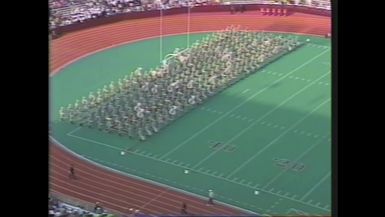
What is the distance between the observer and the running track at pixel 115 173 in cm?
145

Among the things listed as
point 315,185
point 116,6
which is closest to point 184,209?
point 315,185

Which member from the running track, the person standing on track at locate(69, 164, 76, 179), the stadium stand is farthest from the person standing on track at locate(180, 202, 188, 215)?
the stadium stand

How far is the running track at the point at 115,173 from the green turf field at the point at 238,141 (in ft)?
0.07

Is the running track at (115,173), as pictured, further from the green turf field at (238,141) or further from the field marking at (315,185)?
the field marking at (315,185)

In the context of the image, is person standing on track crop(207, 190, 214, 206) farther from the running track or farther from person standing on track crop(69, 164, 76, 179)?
person standing on track crop(69, 164, 76, 179)

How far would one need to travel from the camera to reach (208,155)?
1.54 metres

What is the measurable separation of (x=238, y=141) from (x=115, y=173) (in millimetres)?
265

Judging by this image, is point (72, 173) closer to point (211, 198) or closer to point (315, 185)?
point (211, 198)

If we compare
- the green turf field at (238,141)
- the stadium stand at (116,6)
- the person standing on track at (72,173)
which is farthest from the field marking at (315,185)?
the person standing on track at (72,173)

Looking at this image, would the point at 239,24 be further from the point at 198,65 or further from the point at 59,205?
the point at 59,205

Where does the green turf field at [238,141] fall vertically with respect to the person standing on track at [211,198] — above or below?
above

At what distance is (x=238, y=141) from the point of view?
154 cm
